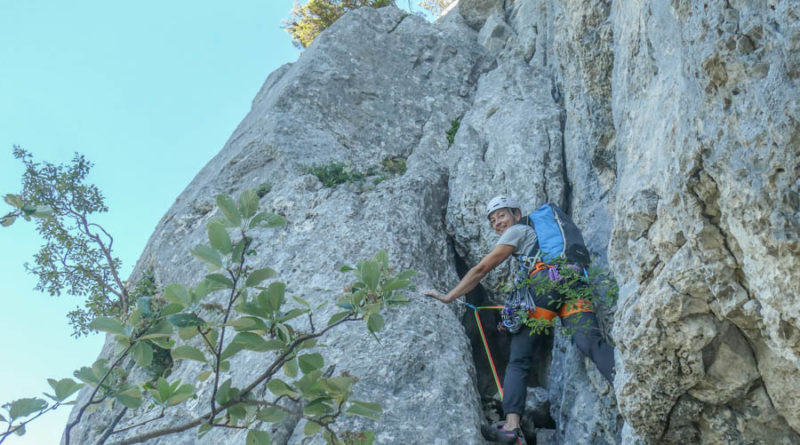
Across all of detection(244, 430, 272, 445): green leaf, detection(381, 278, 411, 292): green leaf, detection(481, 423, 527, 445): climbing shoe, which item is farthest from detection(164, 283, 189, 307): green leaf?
detection(481, 423, 527, 445): climbing shoe

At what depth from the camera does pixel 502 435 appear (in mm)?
6324

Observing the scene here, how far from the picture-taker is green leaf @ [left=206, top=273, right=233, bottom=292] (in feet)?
11.2

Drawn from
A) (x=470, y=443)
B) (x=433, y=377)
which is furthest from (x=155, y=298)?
(x=470, y=443)

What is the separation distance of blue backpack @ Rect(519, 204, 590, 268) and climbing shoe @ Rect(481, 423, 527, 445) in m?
1.83

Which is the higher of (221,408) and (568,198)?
(221,408)

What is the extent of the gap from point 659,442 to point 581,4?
21.4 feet

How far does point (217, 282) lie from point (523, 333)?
173 inches

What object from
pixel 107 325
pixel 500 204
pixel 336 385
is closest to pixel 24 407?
pixel 107 325

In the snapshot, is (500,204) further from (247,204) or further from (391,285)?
(247,204)

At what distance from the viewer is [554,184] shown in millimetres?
9203

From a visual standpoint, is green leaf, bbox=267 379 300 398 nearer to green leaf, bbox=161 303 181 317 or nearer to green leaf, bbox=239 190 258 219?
green leaf, bbox=161 303 181 317

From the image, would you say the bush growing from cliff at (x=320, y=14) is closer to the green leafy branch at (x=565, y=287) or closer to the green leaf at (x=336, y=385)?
the green leafy branch at (x=565, y=287)

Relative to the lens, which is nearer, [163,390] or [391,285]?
[163,390]

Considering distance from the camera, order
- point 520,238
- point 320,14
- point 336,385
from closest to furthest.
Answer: point 336,385, point 520,238, point 320,14
